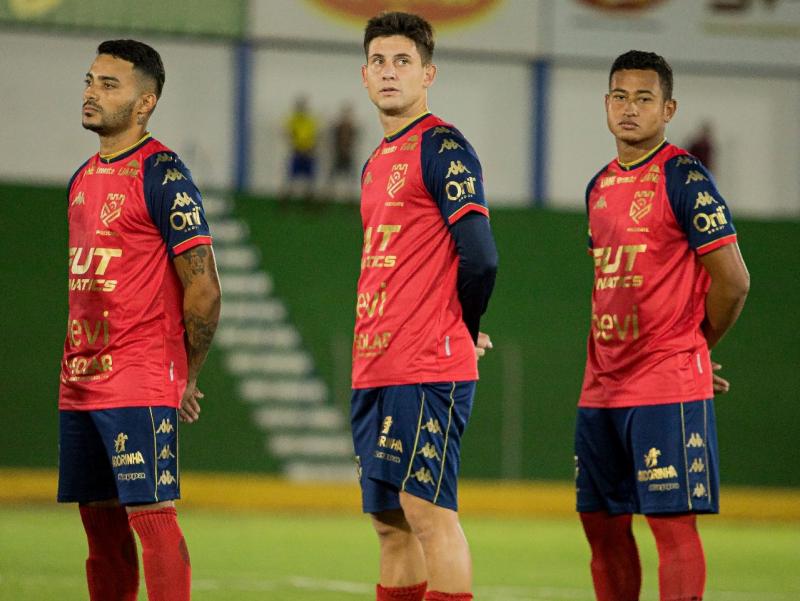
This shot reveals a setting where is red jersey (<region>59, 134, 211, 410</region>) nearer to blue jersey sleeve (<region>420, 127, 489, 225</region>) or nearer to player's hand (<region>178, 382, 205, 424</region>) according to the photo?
player's hand (<region>178, 382, 205, 424</region>)

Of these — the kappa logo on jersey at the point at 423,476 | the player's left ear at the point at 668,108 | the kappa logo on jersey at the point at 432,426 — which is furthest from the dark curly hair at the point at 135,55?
the player's left ear at the point at 668,108

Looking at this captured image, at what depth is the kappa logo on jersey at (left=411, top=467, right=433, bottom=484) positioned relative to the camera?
528cm

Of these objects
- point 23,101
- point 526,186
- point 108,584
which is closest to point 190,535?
point 108,584

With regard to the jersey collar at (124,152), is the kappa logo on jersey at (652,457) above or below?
below

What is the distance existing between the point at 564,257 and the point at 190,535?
8.76m

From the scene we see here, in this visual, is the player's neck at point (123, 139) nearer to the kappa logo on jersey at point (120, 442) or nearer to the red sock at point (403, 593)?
the kappa logo on jersey at point (120, 442)

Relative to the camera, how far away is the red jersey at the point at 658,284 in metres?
5.75

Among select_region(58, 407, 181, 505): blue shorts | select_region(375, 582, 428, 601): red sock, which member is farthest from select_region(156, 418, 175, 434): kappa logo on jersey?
select_region(375, 582, 428, 601): red sock

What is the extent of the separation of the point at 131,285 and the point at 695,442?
2.26 m

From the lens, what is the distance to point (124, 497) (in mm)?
5406

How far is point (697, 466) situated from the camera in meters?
5.70

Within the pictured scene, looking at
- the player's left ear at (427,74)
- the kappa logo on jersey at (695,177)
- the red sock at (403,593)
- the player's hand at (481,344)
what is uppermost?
the player's left ear at (427,74)

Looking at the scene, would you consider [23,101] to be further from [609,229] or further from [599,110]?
[609,229]

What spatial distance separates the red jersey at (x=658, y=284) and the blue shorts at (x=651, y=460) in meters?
0.07
